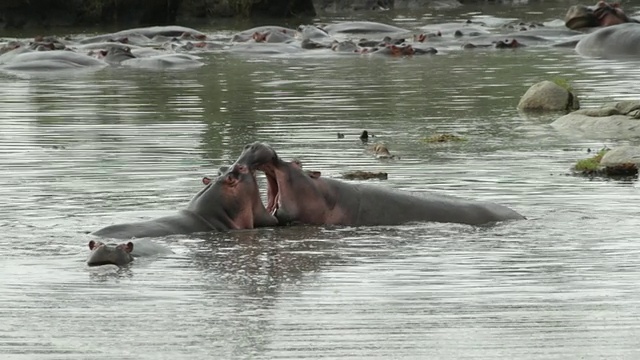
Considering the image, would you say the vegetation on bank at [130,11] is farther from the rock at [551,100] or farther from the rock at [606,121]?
the rock at [606,121]

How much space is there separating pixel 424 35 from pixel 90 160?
48.0 ft

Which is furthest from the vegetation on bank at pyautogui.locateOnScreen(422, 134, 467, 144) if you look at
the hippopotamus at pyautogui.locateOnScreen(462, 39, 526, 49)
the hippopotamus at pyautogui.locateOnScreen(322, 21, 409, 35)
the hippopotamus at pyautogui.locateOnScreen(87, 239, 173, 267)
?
Result: the hippopotamus at pyautogui.locateOnScreen(322, 21, 409, 35)

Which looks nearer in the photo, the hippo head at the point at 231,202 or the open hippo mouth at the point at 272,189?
the hippo head at the point at 231,202

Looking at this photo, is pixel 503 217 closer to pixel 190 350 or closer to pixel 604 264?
pixel 604 264

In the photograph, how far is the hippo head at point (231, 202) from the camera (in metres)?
7.74

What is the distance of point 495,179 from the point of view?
31.0ft

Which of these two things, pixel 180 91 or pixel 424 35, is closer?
pixel 180 91

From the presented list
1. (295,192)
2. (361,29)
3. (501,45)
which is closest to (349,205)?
(295,192)

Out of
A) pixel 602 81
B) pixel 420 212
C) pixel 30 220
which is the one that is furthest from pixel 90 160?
pixel 602 81

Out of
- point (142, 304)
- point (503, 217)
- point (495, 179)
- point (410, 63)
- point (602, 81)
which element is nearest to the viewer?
point (142, 304)

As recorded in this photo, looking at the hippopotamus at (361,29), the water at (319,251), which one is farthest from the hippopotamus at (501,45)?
the water at (319,251)

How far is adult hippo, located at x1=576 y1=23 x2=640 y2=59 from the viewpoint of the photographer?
68.7 feet

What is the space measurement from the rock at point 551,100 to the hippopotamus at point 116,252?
734 centimetres

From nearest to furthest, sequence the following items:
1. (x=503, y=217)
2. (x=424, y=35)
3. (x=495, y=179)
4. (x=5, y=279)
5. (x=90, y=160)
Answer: (x=5, y=279), (x=503, y=217), (x=495, y=179), (x=90, y=160), (x=424, y=35)
